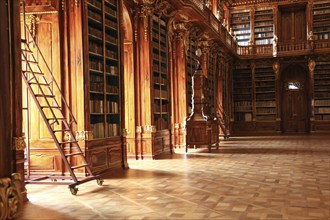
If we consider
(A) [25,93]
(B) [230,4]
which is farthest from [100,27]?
(B) [230,4]

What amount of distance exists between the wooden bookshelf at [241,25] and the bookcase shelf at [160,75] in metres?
10.1

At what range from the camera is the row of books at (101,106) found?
254 inches

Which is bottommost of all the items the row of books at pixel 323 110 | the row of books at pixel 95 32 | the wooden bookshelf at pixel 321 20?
the row of books at pixel 323 110

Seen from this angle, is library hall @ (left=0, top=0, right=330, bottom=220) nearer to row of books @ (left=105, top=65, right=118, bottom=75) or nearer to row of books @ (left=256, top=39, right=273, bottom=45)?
row of books @ (left=105, top=65, right=118, bottom=75)

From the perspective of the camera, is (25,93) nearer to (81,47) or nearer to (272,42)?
(81,47)

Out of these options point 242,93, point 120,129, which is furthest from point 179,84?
point 242,93

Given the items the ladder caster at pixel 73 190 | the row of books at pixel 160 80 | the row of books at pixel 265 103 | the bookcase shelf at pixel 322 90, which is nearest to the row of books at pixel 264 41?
the bookcase shelf at pixel 322 90

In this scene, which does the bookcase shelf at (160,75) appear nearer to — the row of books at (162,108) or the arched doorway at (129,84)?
the row of books at (162,108)

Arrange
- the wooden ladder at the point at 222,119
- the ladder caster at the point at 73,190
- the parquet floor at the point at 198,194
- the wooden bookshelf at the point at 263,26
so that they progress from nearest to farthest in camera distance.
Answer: the parquet floor at the point at 198,194 → the ladder caster at the point at 73,190 → the wooden ladder at the point at 222,119 → the wooden bookshelf at the point at 263,26

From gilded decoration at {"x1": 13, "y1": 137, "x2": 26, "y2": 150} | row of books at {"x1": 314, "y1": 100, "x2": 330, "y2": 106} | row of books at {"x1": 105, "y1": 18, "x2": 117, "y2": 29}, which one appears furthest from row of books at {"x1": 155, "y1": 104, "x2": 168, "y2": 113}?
row of books at {"x1": 314, "y1": 100, "x2": 330, "y2": 106}

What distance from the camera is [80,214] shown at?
377 centimetres

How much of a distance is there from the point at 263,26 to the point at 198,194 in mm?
Answer: 15886

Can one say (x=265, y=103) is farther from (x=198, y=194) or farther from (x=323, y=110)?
(x=198, y=194)

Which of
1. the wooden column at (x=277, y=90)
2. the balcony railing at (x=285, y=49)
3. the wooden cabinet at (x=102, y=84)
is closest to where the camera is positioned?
the wooden cabinet at (x=102, y=84)
